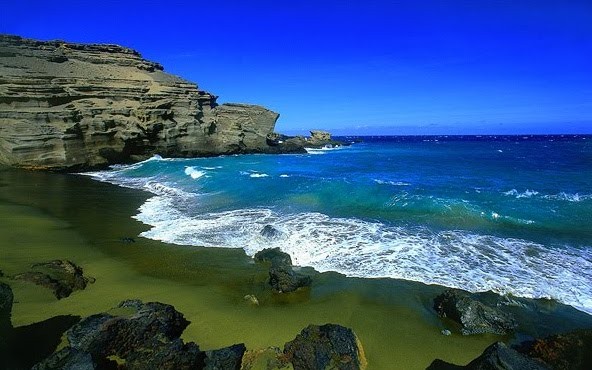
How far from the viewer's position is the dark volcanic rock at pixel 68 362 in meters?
4.36

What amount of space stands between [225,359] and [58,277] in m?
4.85

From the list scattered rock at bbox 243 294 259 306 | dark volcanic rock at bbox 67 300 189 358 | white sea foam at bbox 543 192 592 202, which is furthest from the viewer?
white sea foam at bbox 543 192 592 202

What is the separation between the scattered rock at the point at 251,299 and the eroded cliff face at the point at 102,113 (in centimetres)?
3003

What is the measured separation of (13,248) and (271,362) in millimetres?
8916

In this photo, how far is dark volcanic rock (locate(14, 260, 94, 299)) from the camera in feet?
24.5

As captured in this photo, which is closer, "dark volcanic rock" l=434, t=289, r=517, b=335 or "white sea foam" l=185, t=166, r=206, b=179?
"dark volcanic rock" l=434, t=289, r=517, b=335

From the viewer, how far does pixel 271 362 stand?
5.40 meters

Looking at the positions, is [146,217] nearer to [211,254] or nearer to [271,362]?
[211,254]

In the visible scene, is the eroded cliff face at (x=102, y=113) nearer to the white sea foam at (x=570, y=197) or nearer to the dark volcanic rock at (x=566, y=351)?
the dark volcanic rock at (x=566, y=351)

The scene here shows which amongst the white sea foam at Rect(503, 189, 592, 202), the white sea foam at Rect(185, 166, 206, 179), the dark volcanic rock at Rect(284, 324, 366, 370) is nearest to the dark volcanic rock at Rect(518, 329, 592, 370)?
the dark volcanic rock at Rect(284, 324, 366, 370)

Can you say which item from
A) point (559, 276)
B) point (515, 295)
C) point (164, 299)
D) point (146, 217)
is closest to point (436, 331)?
point (515, 295)

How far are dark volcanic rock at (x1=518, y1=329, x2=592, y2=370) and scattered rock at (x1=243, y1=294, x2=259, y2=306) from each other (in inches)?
190

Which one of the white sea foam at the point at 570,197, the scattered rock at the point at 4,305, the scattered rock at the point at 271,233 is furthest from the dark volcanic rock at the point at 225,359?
the white sea foam at the point at 570,197

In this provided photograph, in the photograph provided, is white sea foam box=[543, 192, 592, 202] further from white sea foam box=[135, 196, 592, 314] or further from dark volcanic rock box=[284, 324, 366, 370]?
dark volcanic rock box=[284, 324, 366, 370]
